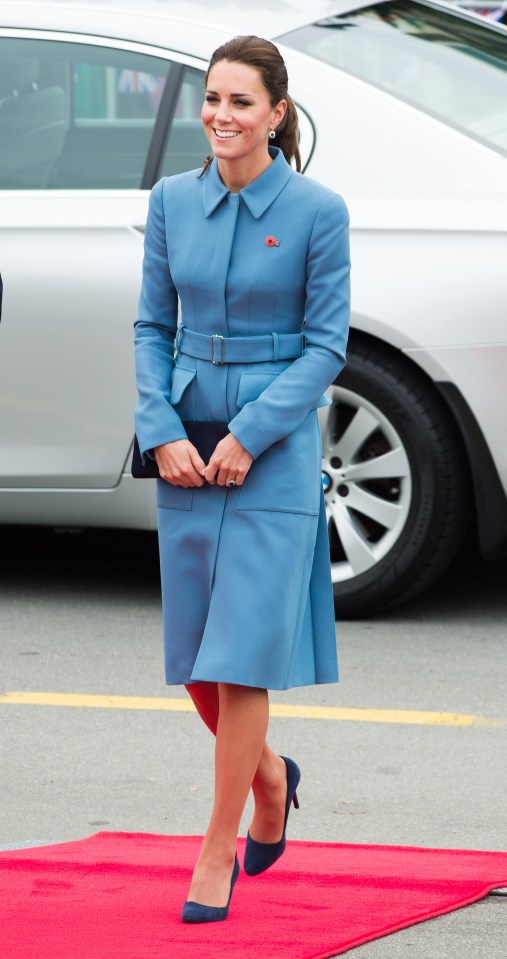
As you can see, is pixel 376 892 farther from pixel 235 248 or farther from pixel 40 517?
pixel 40 517

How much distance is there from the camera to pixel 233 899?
10.6ft

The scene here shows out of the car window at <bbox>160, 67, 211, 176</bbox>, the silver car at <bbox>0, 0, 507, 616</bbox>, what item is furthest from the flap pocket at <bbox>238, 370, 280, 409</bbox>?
the car window at <bbox>160, 67, 211, 176</bbox>

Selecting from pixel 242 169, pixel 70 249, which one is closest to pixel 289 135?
pixel 242 169

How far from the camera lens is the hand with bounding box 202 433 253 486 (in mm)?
3043

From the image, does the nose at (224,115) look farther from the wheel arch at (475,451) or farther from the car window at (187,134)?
the car window at (187,134)

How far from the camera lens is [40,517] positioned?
214 inches

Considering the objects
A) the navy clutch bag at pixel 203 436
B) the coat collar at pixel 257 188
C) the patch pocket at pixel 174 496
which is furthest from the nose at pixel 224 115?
the patch pocket at pixel 174 496

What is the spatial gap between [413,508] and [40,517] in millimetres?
1205

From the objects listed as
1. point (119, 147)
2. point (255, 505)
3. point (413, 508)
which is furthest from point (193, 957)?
point (119, 147)

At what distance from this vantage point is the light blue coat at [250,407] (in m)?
3.05

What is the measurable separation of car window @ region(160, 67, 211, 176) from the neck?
2195 millimetres

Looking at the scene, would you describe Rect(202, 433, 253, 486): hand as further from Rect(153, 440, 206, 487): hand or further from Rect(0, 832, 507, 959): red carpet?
Rect(0, 832, 507, 959): red carpet

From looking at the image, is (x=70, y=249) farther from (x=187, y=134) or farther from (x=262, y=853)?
(x=262, y=853)

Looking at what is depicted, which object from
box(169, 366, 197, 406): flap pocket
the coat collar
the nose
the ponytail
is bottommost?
box(169, 366, 197, 406): flap pocket
